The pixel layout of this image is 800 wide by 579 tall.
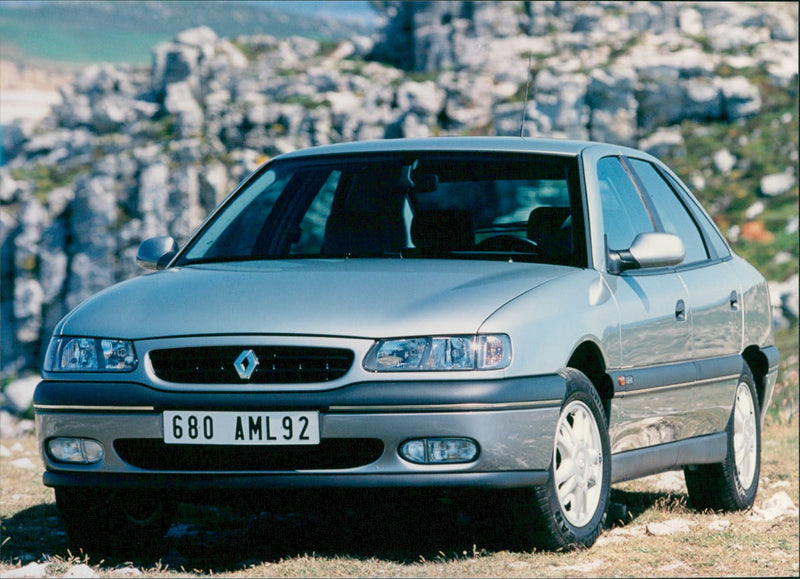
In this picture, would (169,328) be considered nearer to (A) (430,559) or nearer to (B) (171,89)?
(A) (430,559)

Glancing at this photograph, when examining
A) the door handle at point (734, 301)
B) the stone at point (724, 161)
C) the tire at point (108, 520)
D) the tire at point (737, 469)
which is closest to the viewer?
the tire at point (108, 520)

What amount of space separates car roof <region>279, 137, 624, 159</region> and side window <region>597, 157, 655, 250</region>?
132 millimetres

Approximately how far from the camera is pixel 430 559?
4.70m

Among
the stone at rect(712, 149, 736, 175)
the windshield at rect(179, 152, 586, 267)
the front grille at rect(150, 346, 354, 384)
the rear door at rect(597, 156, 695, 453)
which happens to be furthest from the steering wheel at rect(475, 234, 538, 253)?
the stone at rect(712, 149, 736, 175)

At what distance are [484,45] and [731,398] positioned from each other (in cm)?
12038

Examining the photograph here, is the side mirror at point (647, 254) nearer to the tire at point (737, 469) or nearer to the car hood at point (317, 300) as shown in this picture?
the car hood at point (317, 300)

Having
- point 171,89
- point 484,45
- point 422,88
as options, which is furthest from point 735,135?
point 171,89

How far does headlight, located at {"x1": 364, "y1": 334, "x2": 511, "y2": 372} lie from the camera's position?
14.3ft

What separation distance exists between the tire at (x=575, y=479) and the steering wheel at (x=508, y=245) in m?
0.82

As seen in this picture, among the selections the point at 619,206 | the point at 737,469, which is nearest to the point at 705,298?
the point at 619,206

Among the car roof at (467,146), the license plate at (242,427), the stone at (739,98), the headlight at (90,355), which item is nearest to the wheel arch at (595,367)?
the car roof at (467,146)

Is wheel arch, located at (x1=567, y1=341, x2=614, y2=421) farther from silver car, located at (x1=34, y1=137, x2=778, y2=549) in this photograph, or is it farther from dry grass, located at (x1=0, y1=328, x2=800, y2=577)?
dry grass, located at (x1=0, y1=328, x2=800, y2=577)

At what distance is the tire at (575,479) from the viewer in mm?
4629

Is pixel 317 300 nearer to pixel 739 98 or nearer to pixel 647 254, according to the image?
pixel 647 254
